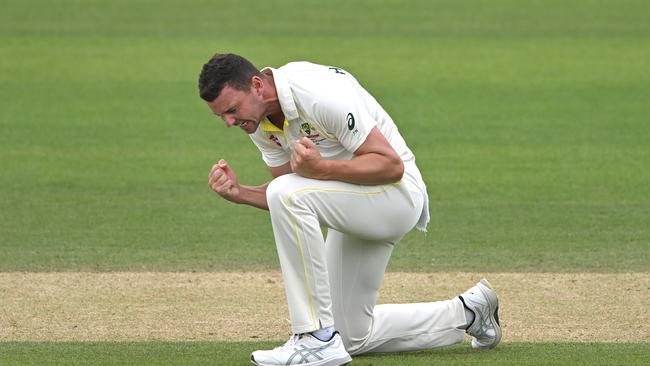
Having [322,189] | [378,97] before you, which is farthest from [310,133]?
[378,97]

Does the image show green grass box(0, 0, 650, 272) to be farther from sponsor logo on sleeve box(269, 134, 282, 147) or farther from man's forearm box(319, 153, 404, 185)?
man's forearm box(319, 153, 404, 185)

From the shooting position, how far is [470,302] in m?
6.82

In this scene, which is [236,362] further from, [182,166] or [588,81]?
[588,81]

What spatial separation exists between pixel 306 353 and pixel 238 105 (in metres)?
1.13

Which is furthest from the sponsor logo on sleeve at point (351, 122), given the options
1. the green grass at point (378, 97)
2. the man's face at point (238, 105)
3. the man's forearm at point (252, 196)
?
the green grass at point (378, 97)

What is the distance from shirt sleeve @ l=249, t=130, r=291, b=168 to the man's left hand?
0.33 meters

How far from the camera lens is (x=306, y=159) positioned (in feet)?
20.3

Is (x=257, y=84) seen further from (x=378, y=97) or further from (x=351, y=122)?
(x=378, y=97)

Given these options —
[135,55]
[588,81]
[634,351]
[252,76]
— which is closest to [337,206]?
[252,76]

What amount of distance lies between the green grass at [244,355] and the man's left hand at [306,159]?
936 mm

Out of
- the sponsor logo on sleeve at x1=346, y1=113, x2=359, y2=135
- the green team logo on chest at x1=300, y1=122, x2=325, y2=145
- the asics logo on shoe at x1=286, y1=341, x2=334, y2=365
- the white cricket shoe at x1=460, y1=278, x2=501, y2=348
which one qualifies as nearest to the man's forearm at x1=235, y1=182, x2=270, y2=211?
the green team logo on chest at x1=300, y1=122, x2=325, y2=145

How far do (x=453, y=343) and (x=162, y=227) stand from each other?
442 centimetres

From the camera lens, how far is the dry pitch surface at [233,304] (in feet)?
24.4

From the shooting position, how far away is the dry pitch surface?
24.4ft
